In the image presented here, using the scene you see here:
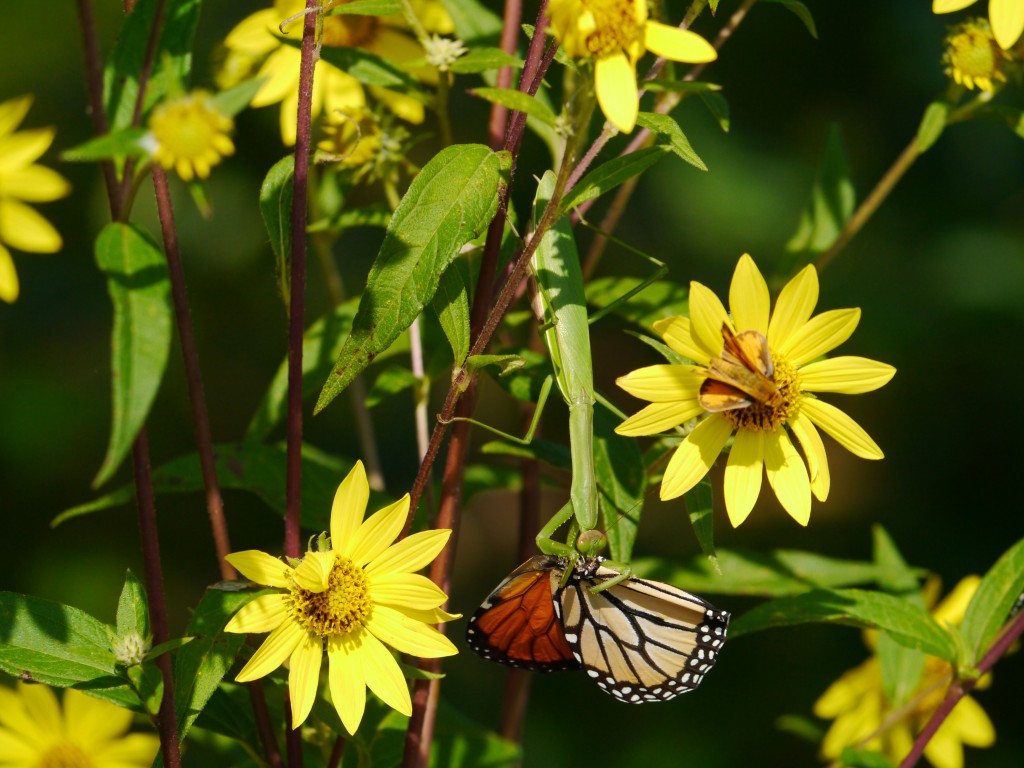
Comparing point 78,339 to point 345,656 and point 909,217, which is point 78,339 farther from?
point 909,217

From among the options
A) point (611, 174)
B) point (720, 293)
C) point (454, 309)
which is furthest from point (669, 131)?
point (720, 293)

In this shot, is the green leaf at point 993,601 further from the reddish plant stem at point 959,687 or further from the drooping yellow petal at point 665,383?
the drooping yellow petal at point 665,383

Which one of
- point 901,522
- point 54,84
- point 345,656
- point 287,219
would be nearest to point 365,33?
point 287,219

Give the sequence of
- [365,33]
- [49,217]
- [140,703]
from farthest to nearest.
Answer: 1. [49,217]
2. [365,33]
3. [140,703]

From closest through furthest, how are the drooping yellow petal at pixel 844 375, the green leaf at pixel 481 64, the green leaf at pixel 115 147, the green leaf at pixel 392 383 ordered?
the green leaf at pixel 115 147, the green leaf at pixel 481 64, the drooping yellow petal at pixel 844 375, the green leaf at pixel 392 383

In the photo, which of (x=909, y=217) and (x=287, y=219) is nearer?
(x=287, y=219)

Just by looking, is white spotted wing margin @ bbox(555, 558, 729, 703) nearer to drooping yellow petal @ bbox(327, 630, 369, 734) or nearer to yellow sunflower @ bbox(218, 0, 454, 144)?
drooping yellow petal @ bbox(327, 630, 369, 734)

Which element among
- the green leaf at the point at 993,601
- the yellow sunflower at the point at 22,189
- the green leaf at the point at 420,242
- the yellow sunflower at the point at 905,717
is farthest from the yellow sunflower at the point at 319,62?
the yellow sunflower at the point at 905,717

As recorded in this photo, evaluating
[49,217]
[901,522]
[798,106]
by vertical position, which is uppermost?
[798,106]
